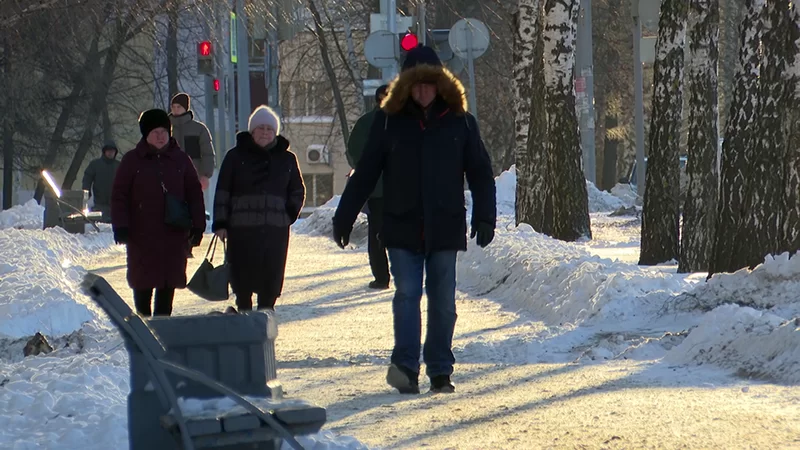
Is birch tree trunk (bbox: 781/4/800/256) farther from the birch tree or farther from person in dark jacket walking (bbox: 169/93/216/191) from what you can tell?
the birch tree

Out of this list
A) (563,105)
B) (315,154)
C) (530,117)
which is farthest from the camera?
(315,154)

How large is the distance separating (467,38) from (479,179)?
13728mm

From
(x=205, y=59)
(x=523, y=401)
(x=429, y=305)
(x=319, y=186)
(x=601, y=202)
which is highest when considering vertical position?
(x=205, y=59)

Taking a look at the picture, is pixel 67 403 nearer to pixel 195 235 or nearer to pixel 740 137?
pixel 195 235

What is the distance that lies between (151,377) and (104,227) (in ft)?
A: 79.4

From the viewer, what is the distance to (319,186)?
251 ft

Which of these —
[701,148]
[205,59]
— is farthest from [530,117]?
[701,148]

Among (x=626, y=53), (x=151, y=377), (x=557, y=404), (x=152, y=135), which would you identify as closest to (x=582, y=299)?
(x=152, y=135)

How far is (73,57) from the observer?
35594 mm

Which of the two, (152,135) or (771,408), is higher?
(152,135)

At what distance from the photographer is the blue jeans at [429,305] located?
28.6 ft

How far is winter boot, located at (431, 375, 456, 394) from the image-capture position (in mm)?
8719

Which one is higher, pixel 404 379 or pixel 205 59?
pixel 205 59

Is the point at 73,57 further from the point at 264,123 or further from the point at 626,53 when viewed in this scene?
the point at 264,123
